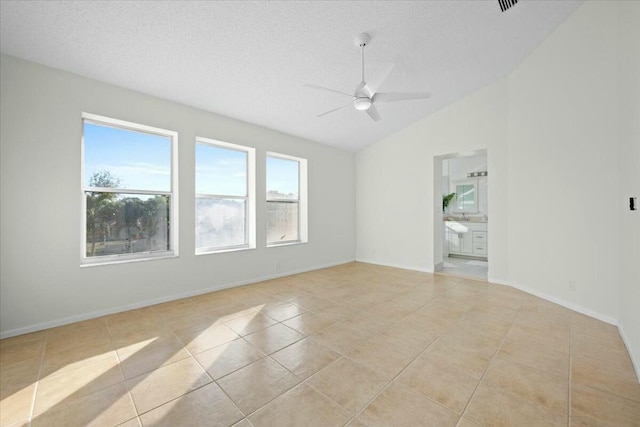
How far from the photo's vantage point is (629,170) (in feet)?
7.75

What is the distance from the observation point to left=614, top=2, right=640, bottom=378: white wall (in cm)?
211

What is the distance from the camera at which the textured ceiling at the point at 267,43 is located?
2.34 m

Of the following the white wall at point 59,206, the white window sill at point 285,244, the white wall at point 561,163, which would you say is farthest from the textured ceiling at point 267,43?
the white window sill at point 285,244

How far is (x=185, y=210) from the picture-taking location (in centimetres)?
384

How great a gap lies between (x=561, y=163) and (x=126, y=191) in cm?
554

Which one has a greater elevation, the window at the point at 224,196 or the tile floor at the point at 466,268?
the window at the point at 224,196

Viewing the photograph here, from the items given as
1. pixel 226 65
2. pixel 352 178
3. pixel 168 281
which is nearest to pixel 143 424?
pixel 168 281

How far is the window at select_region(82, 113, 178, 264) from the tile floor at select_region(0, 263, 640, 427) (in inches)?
32.8

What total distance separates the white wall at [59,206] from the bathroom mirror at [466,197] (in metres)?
6.56

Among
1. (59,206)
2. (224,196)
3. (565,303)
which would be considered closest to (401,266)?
(565,303)

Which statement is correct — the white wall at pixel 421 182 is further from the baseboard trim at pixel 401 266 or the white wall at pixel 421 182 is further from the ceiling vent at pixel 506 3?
the ceiling vent at pixel 506 3

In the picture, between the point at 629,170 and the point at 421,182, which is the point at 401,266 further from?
the point at 629,170

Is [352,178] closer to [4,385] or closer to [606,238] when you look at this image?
[606,238]

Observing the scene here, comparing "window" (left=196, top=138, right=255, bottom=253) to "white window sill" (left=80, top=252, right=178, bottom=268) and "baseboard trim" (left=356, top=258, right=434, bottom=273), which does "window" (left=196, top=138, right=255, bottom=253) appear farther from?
"baseboard trim" (left=356, top=258, right=434, bottom=273)
